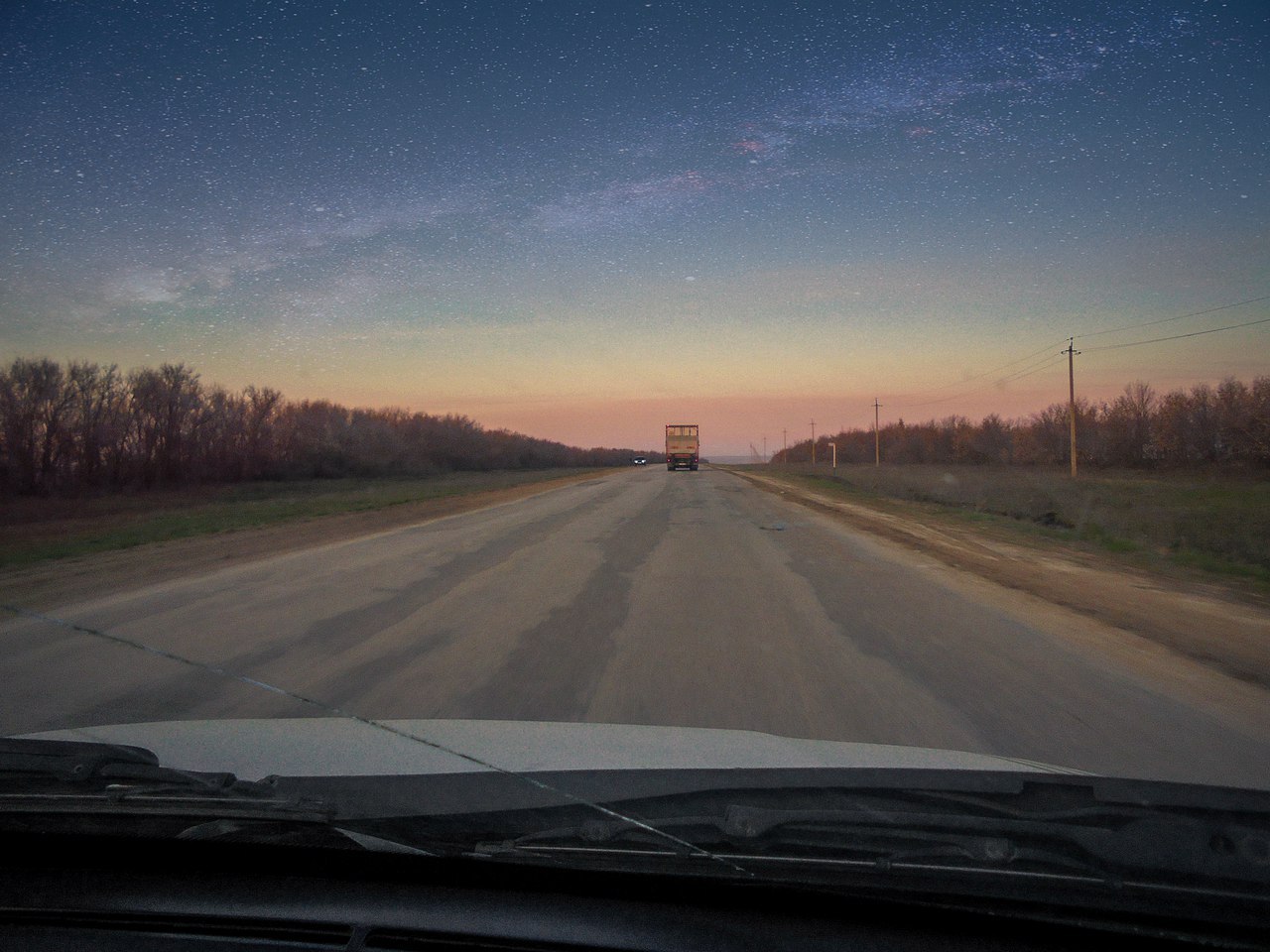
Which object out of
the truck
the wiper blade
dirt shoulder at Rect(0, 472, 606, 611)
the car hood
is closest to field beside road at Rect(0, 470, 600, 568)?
dirt shoulder at Rect(0, 472, 606, 611)

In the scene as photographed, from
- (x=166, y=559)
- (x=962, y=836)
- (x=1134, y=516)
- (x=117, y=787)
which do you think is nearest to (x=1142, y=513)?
(x=1134, y=516)

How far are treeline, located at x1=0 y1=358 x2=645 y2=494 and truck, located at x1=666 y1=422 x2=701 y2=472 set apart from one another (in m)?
23.0

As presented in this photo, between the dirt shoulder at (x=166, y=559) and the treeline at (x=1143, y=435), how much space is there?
53279 mm

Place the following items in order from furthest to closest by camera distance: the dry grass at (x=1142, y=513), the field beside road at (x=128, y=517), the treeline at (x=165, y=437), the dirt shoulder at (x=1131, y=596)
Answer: the treeline at (x=165, y=437)
the field beside road at (x=128, y=517)
the dry grass at (x=1142, y=513)
the dirt shoulder at (x=1131, y=596)

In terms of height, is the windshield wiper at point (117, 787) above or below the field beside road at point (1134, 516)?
above

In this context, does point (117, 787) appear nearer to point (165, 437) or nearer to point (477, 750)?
point (477, 750)

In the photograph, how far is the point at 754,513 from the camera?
869 inches

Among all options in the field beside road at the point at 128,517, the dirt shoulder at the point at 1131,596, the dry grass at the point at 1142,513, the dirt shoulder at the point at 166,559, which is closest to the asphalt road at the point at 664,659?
the dirt shoulder at the point at 1131,596

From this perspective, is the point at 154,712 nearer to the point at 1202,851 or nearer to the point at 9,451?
the point at 1202,851

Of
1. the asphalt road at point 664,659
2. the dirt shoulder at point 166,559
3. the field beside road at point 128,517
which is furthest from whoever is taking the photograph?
the field beside road at point 128,517

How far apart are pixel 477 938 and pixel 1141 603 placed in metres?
9.84

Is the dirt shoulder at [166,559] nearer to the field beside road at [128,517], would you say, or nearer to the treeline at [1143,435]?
the field beside road at [128,517]

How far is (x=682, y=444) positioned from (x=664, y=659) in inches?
2593

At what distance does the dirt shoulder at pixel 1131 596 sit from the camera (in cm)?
742
